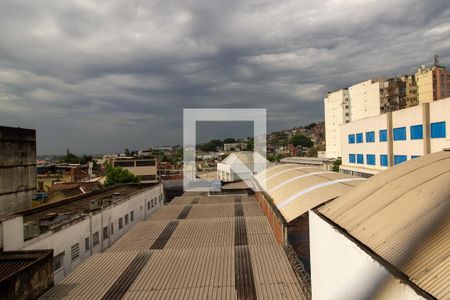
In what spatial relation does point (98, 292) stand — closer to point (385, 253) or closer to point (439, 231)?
point (385, 253)

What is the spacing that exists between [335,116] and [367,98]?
906 cm

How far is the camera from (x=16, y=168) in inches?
647

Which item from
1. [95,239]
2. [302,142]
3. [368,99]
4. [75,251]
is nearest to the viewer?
[75,251]

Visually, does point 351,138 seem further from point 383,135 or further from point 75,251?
point 75,251

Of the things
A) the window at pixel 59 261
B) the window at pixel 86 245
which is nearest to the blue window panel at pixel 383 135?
the window at pixel 86 245

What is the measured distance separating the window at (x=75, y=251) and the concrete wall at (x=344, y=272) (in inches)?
361

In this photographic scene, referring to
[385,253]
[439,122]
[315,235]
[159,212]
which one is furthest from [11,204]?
[439,122]

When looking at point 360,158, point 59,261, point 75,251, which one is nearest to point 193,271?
point 59,261

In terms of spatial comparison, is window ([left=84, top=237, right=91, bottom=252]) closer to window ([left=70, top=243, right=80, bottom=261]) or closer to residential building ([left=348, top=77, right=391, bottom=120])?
window ([left=70, top=243, right=80, bottom=261])

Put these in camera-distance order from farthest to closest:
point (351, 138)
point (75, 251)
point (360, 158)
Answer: point (351, 138) < point (360, 158) < point (75, 251)

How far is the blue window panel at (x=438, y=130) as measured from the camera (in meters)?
19.3

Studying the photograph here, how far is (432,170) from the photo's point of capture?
6383 mm

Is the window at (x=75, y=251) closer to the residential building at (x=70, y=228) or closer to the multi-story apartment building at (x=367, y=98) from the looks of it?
the residential building at (x=70, y=228)

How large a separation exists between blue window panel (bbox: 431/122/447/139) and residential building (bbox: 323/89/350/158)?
126 ft
